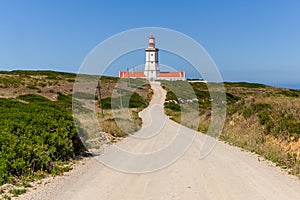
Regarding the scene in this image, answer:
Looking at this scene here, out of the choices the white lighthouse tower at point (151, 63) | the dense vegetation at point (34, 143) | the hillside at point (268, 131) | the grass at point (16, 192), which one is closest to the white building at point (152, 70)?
the white lighthouse tower at point (151, 63)

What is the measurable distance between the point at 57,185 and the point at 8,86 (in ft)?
172

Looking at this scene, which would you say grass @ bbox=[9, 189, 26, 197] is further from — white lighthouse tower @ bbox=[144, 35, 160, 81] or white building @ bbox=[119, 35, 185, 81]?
white lighthouse tower @ bbox=[144, 35, 160, 81]

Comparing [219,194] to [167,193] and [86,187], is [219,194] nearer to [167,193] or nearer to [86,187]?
[167,193]

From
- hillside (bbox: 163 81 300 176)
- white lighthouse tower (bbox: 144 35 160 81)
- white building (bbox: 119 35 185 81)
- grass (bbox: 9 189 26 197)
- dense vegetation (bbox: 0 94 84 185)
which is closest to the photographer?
grass (bbox: 9 189 26 197)

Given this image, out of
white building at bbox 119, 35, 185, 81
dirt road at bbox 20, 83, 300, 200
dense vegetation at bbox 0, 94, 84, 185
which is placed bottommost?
dirt road at bbox 20, 83, 300, 200

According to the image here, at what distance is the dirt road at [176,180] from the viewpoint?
8.49 meters

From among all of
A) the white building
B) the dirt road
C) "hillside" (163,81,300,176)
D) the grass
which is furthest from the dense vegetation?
the white building

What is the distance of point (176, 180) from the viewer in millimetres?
9992

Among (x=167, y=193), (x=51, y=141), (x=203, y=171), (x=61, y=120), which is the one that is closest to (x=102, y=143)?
(x=61, y=120)

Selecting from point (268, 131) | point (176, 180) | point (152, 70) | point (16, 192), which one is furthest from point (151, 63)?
point (16, 192)

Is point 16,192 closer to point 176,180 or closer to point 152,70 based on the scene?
point 176,180

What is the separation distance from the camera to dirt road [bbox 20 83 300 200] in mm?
8492

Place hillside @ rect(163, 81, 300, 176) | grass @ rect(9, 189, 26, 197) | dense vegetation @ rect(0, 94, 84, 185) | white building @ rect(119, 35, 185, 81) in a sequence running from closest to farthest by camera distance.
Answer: grass @ rect(9, 189, 26, 197) < dense vegetation @ rect(0, 94, 84, 185) < hillside @ rect(163, 81, 300, 176) < white building @ rect(119, 35, 185, 81)

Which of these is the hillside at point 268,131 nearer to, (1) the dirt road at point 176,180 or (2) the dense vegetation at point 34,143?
(1) the dirt road at point 176,180
